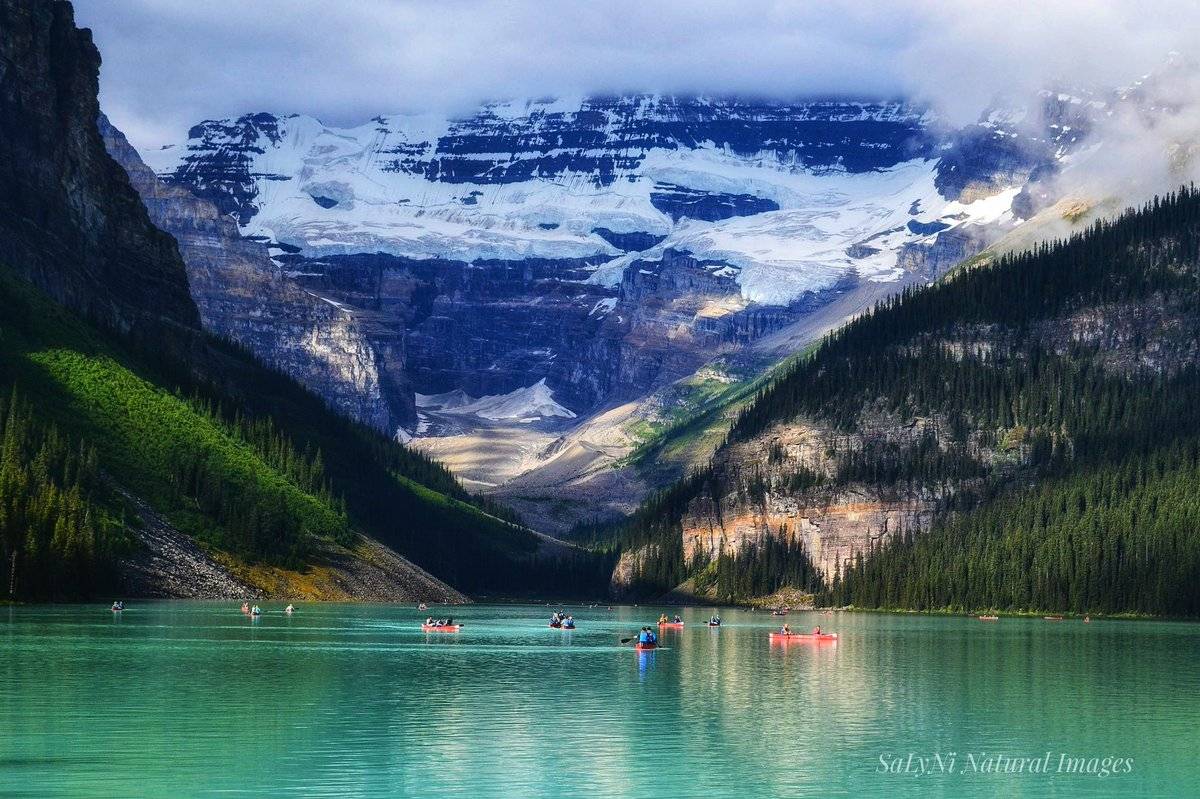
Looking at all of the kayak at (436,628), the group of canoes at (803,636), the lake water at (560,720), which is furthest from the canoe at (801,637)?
the kayak at (436,628)

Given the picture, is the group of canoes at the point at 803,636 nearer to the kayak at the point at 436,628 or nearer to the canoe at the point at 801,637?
the canoe at the point at 801,637

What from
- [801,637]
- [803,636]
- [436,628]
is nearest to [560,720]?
[801,637]

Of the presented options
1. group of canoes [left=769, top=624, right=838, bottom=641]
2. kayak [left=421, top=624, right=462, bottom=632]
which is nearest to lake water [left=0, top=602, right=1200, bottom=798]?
group of canoes [left=769, top=624, right=838, bottom=641]

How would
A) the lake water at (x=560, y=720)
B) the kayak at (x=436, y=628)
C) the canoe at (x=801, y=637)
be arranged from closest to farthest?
the lake water at (x=560, y=720) < the canoe at (x=801, y=637) < the kayak at (x=436, y=628)

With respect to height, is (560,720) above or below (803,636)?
below

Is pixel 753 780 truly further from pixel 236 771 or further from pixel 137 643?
pixel 137 643

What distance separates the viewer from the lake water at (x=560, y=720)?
78500mm

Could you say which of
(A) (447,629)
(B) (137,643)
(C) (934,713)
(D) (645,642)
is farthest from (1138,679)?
(A) (447,629)

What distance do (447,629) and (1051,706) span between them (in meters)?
98.8

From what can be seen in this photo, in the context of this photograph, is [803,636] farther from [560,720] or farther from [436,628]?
[560,720]

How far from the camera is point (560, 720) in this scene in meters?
99.6

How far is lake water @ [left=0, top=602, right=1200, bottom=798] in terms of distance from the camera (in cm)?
7850

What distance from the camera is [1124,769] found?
84312 millimetres

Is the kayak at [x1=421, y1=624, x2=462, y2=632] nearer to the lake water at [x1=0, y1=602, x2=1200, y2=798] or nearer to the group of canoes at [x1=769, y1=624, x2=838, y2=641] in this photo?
the group of canoes at [x1=769, y1=624, x2=838, y2=641]
